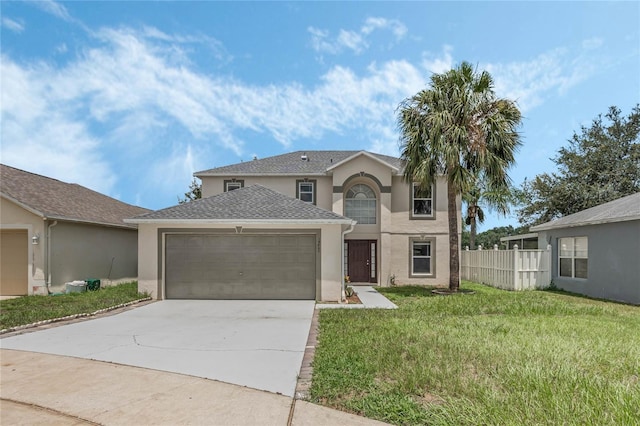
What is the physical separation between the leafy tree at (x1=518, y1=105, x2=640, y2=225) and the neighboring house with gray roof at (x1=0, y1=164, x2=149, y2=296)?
2858 cm

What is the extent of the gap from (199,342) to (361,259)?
11714 millimetres

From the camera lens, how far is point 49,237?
1355 centimetres

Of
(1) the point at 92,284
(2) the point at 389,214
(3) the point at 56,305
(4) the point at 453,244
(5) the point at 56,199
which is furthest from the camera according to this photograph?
Answer: (2) the point at 389,214

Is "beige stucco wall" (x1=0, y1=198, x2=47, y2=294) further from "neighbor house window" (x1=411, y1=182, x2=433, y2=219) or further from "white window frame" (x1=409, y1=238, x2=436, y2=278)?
"neighbor house window" (x1=411, y1=182, x2=433, y2=219)

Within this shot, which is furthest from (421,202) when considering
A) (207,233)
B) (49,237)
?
(49,237)

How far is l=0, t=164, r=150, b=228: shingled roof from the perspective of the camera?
13609mm

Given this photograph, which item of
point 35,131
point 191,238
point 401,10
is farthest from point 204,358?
point 35,131

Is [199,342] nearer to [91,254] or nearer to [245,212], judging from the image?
[245,212]

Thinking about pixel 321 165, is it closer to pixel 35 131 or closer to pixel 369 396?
pixel 35 131

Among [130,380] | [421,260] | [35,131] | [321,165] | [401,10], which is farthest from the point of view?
[321,165]

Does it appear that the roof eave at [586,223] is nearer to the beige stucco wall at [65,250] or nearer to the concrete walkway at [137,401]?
the concrete walkway at [137,401]

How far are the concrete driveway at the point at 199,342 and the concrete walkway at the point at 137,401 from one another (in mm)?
349

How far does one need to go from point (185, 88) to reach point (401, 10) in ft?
26.7

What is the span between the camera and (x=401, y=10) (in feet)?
35.6
